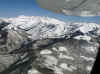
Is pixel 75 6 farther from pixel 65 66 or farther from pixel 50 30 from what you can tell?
pixel 50 30

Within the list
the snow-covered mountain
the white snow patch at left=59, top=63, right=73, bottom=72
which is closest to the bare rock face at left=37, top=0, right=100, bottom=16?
the white snow patch at left=59, top=63, right=73, bottom=72

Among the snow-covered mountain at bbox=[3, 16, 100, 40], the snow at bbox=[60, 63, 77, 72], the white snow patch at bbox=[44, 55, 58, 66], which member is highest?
the snow-covered mountain at bbox=[3, 16, 100, 40]

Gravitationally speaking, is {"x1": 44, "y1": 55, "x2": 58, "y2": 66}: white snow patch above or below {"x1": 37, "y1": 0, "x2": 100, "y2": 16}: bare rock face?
below

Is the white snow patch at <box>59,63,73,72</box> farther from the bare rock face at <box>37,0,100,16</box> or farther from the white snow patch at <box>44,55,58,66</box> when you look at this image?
the bare rock face at <box>37,0,100,16</box>

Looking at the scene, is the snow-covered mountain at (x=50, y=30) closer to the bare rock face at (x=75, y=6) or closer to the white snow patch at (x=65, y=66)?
the white snow patch at (x=65, y=66)

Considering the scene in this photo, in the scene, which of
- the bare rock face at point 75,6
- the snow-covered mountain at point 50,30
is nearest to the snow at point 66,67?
the bare rock face at point 75,6

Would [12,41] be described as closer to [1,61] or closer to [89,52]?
[1,61]

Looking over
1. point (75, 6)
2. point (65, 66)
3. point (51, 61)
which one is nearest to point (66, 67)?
point (65, 66)

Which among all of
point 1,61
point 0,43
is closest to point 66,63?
point 1,61
